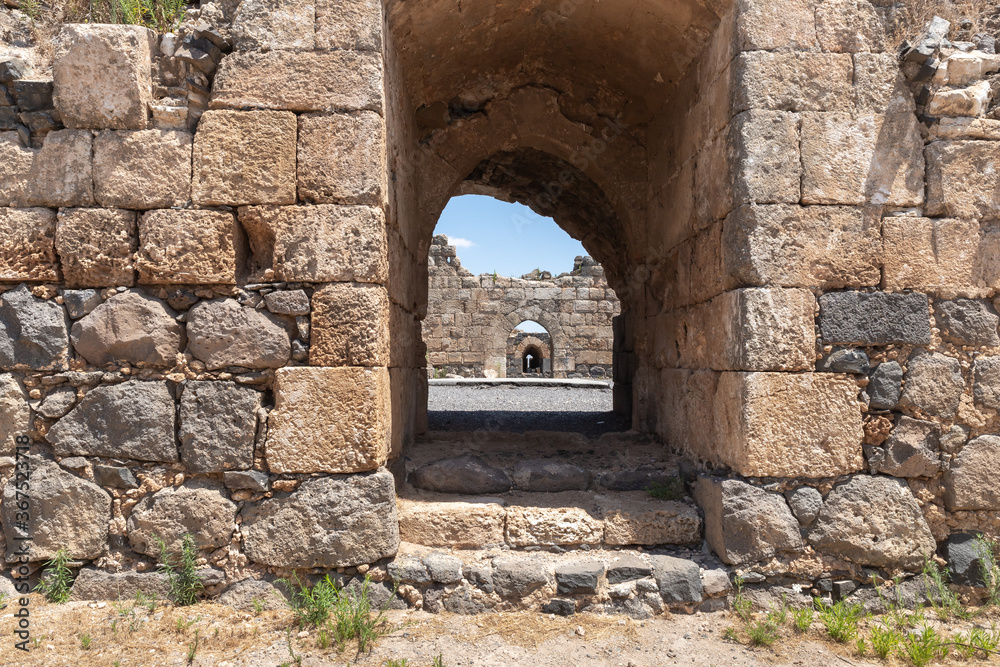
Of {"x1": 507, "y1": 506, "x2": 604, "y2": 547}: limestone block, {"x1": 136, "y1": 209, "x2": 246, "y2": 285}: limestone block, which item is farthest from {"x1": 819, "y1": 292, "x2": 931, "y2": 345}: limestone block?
{"x1": 136, "y1": 209, "x2": 246, "y2": 285}: limestone block

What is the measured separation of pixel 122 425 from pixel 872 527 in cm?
→ 385

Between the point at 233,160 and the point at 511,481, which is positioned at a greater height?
the point at 233,160

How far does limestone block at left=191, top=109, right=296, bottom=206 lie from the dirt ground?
2.06m

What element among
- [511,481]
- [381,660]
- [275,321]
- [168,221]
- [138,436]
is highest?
[168,221]

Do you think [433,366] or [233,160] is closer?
[233,160]

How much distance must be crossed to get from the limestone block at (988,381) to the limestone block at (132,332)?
13.5 feet

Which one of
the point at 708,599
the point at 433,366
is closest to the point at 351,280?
the point at 708,599

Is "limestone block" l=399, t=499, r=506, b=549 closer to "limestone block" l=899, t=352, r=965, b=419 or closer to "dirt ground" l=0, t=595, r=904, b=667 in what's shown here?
"dirt ground" l=0, t=595, r=904, b=667

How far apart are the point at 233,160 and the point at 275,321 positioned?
0.84m

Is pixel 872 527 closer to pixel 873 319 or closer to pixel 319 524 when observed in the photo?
pixel 873 319

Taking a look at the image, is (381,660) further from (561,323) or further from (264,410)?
(561,323)

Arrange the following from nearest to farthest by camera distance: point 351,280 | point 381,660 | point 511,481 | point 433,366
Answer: point 381,660 → point 351,280 → point 511,481 → point 433,366

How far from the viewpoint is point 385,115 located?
3.22 m

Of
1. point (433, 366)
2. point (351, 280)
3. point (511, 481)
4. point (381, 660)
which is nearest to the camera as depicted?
point (381, 660)
